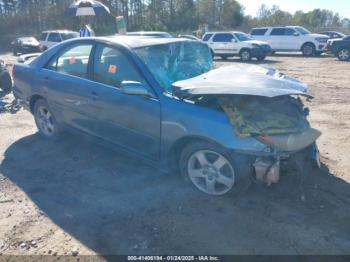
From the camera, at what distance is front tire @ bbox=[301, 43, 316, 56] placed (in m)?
22.8

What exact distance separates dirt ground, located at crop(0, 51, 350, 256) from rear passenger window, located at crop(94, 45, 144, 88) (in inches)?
44.1

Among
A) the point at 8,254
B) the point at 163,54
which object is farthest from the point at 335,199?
the point at 8,254

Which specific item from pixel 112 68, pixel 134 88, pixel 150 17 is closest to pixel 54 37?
pixel 112 68

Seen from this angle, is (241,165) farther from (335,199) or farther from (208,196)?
(335,199)

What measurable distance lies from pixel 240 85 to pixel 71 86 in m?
2.37

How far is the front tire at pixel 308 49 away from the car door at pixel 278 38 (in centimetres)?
124

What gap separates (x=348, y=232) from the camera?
11.0 feet

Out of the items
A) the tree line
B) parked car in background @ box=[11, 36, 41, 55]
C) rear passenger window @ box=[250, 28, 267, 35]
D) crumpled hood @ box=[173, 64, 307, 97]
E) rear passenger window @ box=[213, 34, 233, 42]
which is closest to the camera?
crumpled hood @ box=[173, 64, 307, 97]

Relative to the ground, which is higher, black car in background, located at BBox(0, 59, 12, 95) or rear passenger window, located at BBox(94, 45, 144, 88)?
rear passenger window, located at BBox(94, 45, 144, 88)

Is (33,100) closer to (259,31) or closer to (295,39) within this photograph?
(295,39)

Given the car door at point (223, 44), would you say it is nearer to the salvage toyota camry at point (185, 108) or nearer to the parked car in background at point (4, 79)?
the parked car in background at point (4, 79)

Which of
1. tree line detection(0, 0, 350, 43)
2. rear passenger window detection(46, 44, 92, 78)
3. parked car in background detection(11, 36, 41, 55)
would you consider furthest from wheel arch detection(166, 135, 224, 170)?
tree line detection(0, 0, 350, 43)

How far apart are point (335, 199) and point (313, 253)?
1050mm

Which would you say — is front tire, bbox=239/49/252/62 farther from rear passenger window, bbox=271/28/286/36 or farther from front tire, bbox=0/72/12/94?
front tire, bbox=0/72/12/94
